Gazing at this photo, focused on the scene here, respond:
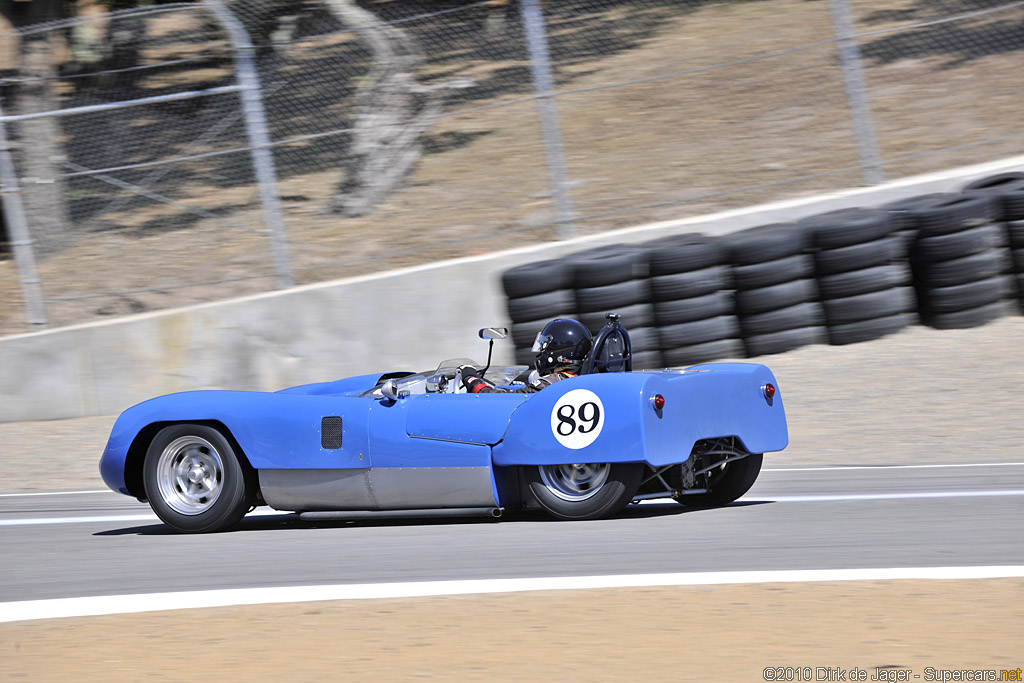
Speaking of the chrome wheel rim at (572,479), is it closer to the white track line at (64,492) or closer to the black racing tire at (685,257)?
the white track line at (64,492)

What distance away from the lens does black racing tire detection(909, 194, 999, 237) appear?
10.1 meters

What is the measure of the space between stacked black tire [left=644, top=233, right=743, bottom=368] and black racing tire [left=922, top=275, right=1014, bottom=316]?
1716 millimetres

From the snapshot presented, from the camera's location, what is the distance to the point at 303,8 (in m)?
13.8

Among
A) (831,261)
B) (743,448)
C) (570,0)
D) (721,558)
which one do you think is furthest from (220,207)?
(721,558)

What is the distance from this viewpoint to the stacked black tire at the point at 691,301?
398 inches

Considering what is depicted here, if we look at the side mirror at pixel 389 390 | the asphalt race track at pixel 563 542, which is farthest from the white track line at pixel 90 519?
the side mirror at pixel 389 390

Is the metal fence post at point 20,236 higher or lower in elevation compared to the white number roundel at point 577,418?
higher

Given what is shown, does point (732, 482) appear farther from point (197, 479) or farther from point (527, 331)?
point (527, 331)

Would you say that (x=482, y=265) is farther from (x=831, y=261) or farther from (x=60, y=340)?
(x=60, y=340)

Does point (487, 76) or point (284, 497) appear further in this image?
point (487, 76)

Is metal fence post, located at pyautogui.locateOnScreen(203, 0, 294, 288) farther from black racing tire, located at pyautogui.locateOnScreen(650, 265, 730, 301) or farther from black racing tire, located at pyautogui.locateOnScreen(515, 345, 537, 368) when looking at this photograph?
black racing tire, located at pyautogui.locateOnScreen(650, 265, 730, 301)

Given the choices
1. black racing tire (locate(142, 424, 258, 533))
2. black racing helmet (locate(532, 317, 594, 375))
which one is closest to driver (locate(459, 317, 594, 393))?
black racing helmet (locate(532, 317, 594, 375))

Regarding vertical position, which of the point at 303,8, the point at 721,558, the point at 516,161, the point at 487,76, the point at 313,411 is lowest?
the point at 721,558

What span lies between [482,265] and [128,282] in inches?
133
